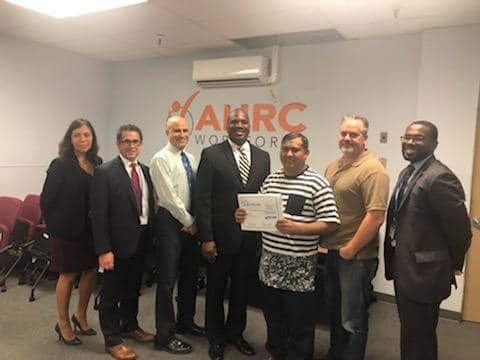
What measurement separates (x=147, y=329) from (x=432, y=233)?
219 centimetres

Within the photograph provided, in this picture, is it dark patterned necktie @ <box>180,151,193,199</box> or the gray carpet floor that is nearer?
the gray carpet floor

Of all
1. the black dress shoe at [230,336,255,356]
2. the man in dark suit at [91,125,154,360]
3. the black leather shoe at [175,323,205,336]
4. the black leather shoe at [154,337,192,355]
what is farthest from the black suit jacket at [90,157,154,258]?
the black dress shoe at [230,336,255,356]

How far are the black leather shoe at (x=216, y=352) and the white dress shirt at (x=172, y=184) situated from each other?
0.82 metres

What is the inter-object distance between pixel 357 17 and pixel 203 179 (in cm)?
201

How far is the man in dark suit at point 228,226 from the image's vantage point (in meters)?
2.66

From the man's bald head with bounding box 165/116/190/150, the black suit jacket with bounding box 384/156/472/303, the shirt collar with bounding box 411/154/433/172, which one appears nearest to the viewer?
the black suit jacket with bounding box 384/156/472/303

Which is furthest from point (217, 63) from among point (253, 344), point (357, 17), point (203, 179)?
point (253, 344)

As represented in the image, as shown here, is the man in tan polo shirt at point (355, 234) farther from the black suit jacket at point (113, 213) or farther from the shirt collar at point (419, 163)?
the black suit jacket at point (113, 213)

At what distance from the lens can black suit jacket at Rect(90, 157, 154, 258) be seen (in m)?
2.58

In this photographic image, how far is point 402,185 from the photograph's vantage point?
2.29 metres

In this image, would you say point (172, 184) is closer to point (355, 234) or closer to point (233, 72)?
point (355, 234)

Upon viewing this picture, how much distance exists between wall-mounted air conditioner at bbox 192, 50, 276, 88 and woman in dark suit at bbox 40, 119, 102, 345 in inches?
84.9

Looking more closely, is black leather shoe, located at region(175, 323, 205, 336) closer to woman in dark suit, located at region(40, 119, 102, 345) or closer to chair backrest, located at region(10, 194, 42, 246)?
woman in dark suit, located at region(40, 119, 102, 345)

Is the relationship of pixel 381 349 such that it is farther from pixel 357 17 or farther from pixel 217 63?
pixel 217 63
